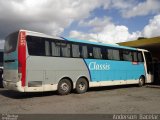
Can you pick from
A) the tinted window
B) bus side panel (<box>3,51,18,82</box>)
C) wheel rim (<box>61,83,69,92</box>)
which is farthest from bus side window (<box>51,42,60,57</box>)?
bus side panel (<box>3,51,18,82</box>)

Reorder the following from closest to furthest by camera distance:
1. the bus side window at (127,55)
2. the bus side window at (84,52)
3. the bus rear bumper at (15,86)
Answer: the bus rear bumper at (15,86) < the bus side window at (84,52) < the bus side window at (127,55)

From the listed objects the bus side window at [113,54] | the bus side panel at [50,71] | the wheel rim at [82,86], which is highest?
the bus side window at [113,54]

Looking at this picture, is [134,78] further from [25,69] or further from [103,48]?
[25,69]

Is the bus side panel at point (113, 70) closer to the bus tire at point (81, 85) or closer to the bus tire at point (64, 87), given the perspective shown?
the bus tire at point (81, 85)

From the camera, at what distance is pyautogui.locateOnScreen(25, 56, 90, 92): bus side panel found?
1277 centimetres

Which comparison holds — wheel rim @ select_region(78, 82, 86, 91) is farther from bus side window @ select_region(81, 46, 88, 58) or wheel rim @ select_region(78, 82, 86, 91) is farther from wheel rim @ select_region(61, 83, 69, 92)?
bus side window @ select_region(81, 46, 88, 58)

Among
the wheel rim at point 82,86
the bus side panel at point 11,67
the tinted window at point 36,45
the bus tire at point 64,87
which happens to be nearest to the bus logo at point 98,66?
the wheel rim at point 82,86

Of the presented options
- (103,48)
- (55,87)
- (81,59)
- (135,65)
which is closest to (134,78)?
(135,65)

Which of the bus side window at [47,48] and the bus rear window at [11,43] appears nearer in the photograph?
the bus rear window at [11,43]

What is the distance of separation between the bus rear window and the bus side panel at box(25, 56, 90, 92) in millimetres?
989

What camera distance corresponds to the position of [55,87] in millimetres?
13883

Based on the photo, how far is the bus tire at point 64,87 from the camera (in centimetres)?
1415

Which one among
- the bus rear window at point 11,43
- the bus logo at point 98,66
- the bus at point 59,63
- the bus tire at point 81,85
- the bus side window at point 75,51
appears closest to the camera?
the bus at point 59,63

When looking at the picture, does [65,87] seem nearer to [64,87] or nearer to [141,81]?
[64,87]
